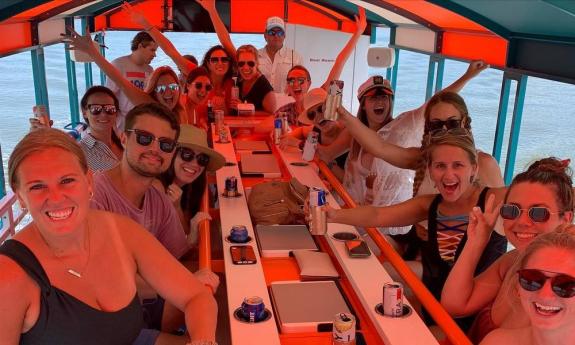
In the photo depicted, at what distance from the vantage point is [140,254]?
2254 millimetres

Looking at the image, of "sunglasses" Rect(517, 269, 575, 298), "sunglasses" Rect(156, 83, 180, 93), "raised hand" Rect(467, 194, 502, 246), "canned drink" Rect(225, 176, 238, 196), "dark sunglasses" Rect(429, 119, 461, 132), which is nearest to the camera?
"sunglasses" Rect(517, 269, 575, 298)

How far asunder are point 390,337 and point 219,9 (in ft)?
28.4

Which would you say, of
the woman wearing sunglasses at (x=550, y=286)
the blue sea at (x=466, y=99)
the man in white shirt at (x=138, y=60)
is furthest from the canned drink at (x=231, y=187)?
the blue sea at (x=466, y=99)

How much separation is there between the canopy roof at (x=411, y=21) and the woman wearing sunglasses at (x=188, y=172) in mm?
2465

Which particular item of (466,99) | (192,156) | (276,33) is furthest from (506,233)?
(466,99)

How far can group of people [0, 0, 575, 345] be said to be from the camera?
1.88 m

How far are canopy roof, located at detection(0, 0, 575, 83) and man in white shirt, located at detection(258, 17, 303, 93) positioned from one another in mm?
1294

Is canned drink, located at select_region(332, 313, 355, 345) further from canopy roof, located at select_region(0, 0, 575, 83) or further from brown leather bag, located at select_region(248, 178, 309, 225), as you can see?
canopy roof, located at select_region(0, 0, 575, 83)

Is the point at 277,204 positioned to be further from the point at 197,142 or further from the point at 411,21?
the point at 411,21

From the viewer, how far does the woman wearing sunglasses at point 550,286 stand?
172 centimetres

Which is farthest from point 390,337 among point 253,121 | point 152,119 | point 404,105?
point 404,105

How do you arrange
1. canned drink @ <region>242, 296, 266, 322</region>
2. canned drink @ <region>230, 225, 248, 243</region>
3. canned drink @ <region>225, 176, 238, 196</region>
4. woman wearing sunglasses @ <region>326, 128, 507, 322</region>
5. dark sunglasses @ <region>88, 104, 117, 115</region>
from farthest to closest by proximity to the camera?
dark sunglasses @ <region>88, 104, 117, 115</region> < canned drink @ <region>225, 176, 238, 196</region> < canned drink @ <region>230, 225, 248, 243</region> < woman wearing sunglasses @ <region>326, 128, 507, 322</region> < canned drink @ <region>242, 296, 266, 322</region>

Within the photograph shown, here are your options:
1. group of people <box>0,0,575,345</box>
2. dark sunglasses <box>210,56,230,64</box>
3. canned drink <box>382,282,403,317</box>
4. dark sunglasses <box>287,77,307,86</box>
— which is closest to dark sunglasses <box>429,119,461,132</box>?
group of people <box>0,0,575,345</box>

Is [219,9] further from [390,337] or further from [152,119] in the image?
[390,337]
